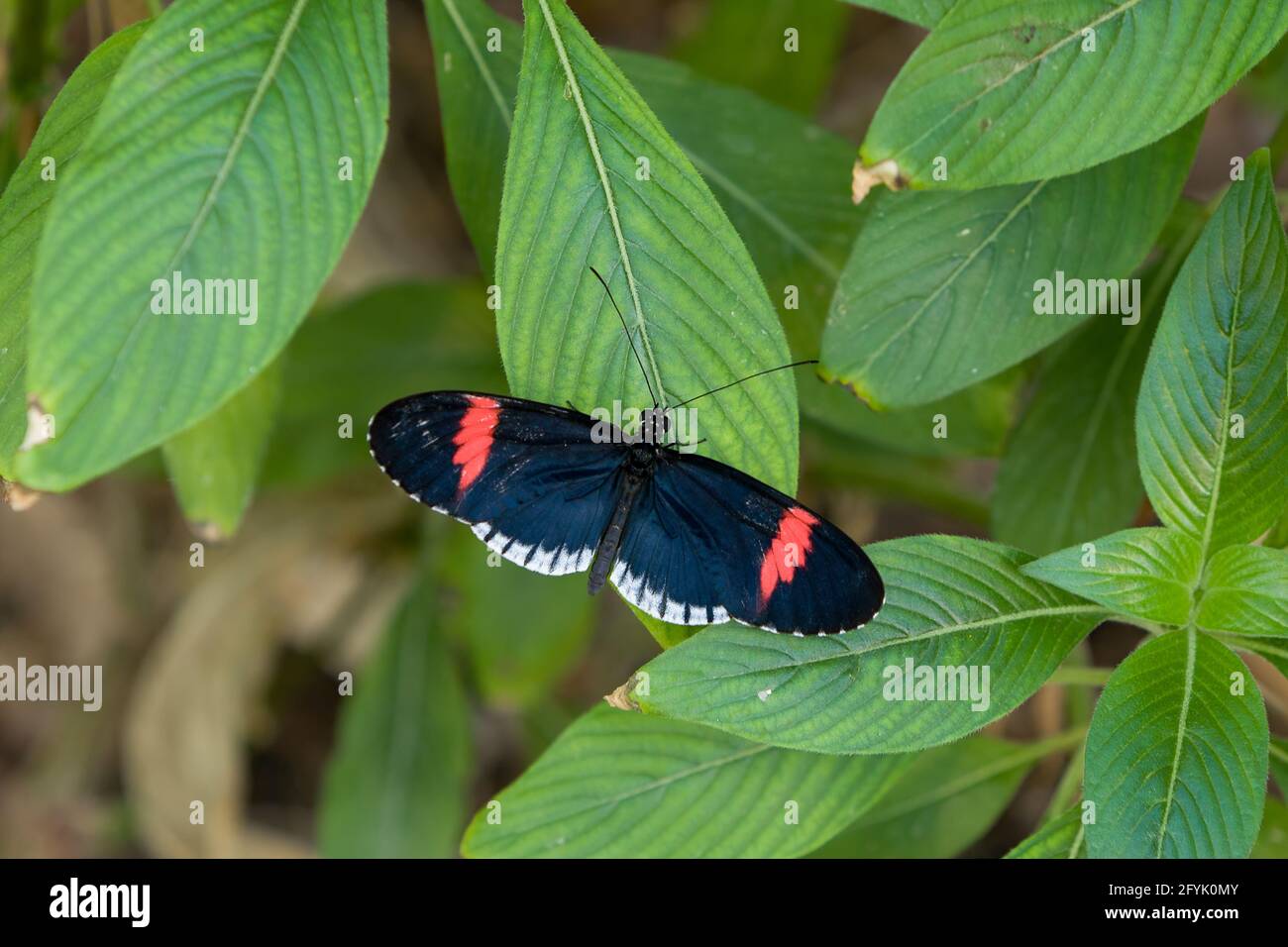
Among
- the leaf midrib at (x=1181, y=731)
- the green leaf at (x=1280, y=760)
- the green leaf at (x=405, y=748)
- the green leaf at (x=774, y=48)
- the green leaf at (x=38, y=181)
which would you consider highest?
the green leaf at (x=774, y=48)

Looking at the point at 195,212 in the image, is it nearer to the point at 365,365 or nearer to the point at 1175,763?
the point at 1175,763

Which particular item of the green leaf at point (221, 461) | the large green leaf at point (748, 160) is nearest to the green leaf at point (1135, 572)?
the large green leaf at point (748, 160)

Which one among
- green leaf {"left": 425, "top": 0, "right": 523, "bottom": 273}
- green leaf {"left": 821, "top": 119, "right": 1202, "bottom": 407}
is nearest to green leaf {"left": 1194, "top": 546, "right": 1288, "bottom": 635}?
green leaf {"left": 821, "top": 119, "right": 1202, "bottom": 407}

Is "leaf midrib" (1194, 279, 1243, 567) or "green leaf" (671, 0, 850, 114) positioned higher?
"green leaf" (671, 0, 850, 114)

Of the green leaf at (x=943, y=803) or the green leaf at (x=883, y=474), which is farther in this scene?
the green leaf at (x=883, y=474)

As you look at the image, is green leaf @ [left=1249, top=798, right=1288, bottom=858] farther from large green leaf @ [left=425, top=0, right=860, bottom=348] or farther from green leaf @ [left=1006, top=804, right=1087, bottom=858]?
large green leaf @ [left=425, top=0, right=860, bottom=348]

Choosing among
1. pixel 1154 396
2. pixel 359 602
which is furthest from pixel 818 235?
pixel 359 602

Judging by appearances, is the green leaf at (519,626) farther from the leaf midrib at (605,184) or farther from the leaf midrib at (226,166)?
the leaf midrib at (226,166)

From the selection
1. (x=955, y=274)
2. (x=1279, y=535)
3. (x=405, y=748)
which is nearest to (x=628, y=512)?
(x=955, y=274)
